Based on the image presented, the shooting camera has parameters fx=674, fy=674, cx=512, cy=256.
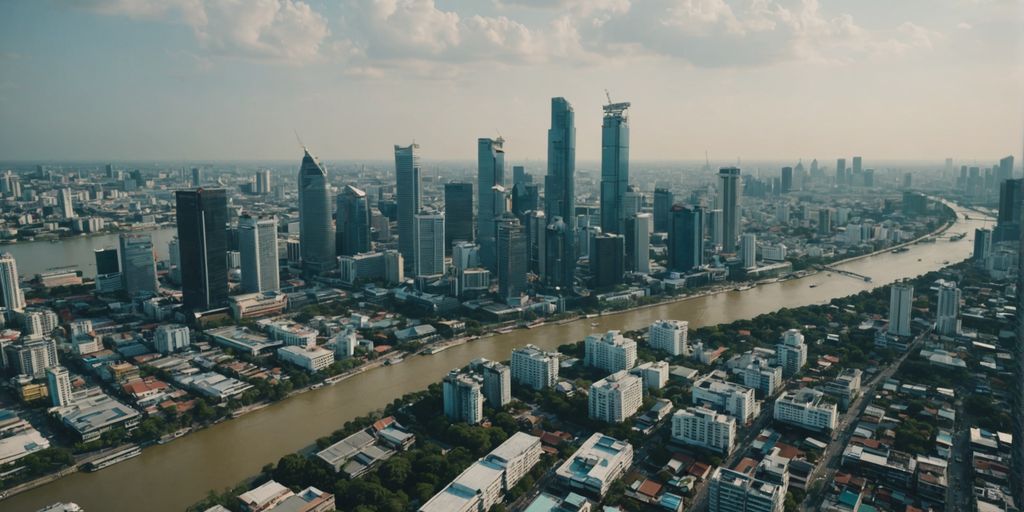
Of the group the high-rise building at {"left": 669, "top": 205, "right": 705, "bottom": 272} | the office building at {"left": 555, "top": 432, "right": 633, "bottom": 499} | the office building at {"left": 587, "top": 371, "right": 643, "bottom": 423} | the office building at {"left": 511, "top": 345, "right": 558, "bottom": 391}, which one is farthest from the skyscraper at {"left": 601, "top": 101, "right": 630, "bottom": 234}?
the office building at {"left": 555, "top": 432, "right": 633, "bottom": 499}

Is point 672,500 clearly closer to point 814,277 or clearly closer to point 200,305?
point 200,305

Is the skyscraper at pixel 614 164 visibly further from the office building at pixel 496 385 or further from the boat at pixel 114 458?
the boat at pixel 114 458

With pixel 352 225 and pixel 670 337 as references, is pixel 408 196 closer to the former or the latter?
pixel 352 225

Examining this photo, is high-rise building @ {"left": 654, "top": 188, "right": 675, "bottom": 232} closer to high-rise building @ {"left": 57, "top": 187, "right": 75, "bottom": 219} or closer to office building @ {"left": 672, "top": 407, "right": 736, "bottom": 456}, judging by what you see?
office building @ {"left": 672, "top": 407, "right": 736, "bottom": 456}

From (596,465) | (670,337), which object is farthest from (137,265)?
(596,465)

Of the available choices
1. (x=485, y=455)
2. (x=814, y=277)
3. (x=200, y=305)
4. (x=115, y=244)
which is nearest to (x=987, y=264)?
(x=814, y=277)

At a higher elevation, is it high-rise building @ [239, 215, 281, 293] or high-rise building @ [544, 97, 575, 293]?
high-rise building @ [544, 97, 575, 293]
